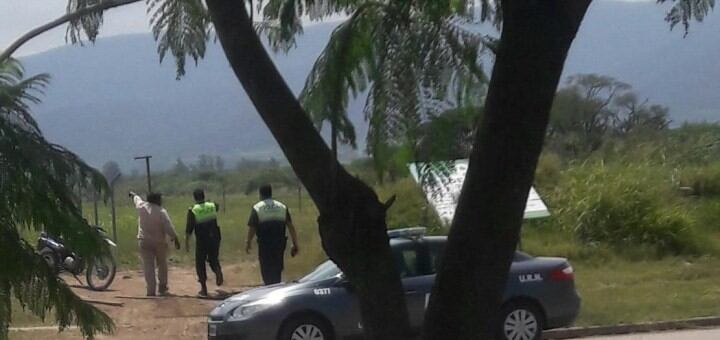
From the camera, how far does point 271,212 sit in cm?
1850

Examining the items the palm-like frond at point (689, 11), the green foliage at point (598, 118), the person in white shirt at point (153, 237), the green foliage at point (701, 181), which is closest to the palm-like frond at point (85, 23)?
the palm-like frond at point (689, 11)

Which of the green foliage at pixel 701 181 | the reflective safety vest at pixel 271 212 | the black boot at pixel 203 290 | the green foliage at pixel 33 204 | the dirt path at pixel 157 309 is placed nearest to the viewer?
the green foliage at pixel 33 204

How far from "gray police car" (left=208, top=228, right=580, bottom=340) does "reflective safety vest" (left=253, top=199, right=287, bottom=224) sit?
296 centimetres

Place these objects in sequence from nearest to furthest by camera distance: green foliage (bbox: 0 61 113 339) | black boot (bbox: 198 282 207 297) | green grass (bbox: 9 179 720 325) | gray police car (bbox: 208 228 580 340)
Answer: green foliage (bbox: 0 61 113 339) → gray police car (bbox: 208 228 580 340) → green grass (bbox: 9 179 720 325) → black boot (bbox: 198 282 207 297)

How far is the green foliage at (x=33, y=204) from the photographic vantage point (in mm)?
5570

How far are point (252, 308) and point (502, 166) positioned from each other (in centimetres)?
928

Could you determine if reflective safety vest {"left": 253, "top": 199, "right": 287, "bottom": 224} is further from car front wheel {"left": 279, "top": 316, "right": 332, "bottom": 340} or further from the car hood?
car front wheel {"left": 279, "top": 316, "right": 332, "bottom": 340}

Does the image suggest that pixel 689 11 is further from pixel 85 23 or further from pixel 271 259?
pixel 271 259

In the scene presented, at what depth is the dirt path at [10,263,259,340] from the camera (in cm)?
1678

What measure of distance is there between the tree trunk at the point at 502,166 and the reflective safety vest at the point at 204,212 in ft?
44.9

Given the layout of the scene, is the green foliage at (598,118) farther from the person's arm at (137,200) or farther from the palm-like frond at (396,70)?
the palm-like frond at (396,70)

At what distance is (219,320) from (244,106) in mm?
8563

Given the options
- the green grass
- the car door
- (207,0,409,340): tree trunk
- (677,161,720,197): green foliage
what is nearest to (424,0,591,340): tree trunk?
(207,0,409,340): tree trunk

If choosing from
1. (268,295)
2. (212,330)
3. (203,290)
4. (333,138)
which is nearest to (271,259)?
(203,290)
